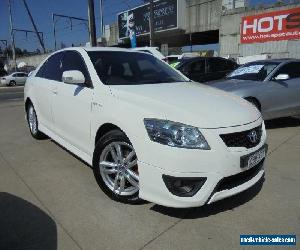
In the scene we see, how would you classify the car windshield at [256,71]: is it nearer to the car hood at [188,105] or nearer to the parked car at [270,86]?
the parked car at [270,86]

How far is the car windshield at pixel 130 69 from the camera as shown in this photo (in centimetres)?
404

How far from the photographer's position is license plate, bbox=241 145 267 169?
3.12m

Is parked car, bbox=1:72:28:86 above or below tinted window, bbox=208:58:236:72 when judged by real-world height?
below

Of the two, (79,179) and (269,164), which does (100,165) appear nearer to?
(79,179)

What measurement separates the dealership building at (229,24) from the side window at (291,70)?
1249cm

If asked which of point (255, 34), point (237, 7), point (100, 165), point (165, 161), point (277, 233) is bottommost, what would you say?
point (277, 233)

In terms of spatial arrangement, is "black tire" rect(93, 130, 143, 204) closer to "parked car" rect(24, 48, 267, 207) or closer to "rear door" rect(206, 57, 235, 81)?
"parked car" rect(24, 48, 267, 207)

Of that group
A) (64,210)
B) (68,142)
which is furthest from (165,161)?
(68,142)

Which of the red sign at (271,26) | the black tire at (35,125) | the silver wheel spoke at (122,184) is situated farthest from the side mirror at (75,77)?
the red sign at (271,26)

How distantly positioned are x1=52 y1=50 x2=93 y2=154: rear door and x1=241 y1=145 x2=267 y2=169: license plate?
5.76ft

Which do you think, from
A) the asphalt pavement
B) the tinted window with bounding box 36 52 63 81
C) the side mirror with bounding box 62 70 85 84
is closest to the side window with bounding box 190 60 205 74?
the tinted window with bounding box 36 52 63 81

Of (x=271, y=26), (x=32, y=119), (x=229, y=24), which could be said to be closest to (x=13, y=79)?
(x=229, y=24)

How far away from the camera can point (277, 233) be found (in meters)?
3.01

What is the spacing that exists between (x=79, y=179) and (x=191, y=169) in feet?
6.03
